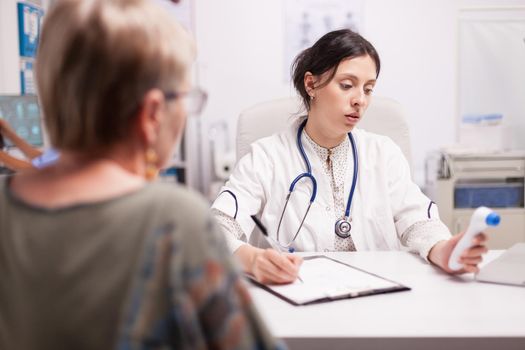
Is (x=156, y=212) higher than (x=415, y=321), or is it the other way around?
(x=156, y=212)

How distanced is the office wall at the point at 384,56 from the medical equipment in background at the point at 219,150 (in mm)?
59

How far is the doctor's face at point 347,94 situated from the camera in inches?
Result: 61.4

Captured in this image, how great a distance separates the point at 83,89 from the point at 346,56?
43.9 inches

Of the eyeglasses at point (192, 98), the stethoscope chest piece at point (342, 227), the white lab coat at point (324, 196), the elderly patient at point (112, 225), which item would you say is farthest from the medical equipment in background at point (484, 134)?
the elderly patient at point (112, 225)

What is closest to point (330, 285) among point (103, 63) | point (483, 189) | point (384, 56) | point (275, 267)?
point (275, 267)

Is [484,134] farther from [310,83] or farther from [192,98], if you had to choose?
[192,98]

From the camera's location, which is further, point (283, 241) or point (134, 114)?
point (283, 241)

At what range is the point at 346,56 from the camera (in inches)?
61.8

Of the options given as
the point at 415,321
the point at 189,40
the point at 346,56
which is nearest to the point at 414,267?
the point at 415,321

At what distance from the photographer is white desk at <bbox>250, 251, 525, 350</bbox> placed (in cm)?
88

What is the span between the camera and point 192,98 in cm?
65

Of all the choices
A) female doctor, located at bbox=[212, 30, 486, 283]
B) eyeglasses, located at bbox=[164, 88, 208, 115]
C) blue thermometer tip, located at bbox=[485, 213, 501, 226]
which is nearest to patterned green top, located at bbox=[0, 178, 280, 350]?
eyeglasses, located at bbox=[164, 88, 208, 115]

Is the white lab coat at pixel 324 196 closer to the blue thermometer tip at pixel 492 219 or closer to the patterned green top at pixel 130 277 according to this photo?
the blue thermometer tip at pixel 492 219

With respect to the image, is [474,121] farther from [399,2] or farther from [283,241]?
[283,241]
